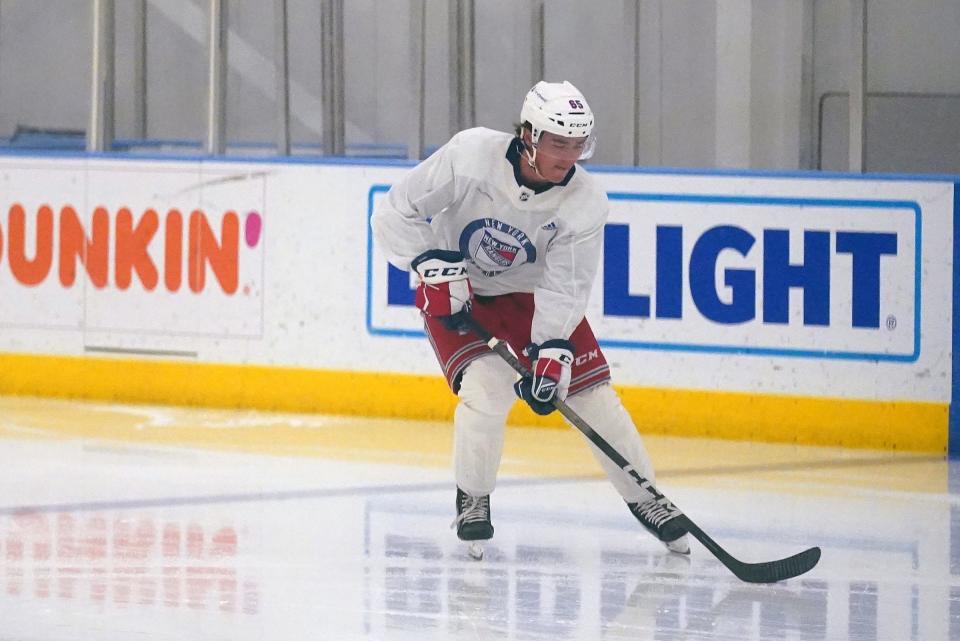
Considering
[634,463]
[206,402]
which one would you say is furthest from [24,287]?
[634,463]

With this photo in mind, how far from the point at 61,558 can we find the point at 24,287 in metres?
3.21

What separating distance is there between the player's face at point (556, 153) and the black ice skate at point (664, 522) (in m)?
0.91

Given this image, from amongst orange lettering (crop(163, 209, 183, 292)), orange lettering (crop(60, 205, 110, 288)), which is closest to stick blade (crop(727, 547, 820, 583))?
orange lettering (crop(163, 209, 183, 292))

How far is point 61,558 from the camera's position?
167 inches

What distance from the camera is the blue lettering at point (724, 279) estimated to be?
6.38 metres

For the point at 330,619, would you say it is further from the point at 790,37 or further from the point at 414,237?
the point at 790,37

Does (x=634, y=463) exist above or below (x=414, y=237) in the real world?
below

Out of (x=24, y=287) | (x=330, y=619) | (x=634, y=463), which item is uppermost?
(x=24, y=287)

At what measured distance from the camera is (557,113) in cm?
407

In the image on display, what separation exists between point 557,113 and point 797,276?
249 centimetres

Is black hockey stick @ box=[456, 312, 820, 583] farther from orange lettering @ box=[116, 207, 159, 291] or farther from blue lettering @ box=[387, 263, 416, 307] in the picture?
orange lettering @ box=[116, 207, 159, 291]

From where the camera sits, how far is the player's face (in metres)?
4.10

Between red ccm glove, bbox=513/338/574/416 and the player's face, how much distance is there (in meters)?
0.42

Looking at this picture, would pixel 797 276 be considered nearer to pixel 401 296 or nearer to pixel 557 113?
pixel 401 296
